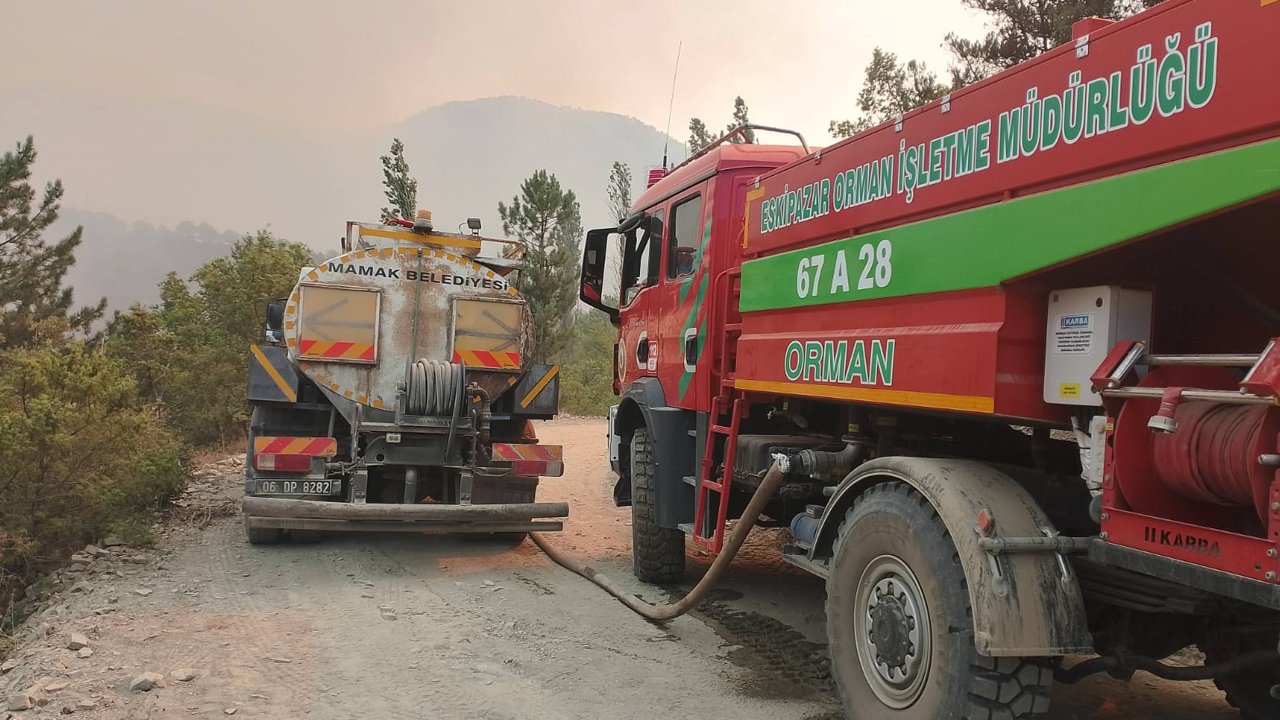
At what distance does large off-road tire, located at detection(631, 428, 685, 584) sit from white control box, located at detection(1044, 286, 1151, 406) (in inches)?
134

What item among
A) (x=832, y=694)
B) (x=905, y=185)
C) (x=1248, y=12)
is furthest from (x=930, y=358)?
(x=832, y=694)

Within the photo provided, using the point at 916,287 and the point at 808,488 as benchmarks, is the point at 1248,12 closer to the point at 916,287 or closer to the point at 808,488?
the point at 916,287

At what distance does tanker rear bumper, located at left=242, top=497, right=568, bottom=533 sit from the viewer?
20.1 ft

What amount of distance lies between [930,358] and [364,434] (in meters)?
4.83

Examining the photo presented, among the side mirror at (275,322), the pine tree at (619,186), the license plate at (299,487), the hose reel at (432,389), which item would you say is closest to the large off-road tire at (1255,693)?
the hose reel at (432,389)

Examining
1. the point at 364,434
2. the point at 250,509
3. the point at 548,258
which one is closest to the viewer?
the point at 250,509

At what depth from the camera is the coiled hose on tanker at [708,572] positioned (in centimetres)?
434

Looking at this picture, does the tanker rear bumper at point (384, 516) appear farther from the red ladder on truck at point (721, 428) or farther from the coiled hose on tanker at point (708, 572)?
the red ladder on truck at point (721, 428)

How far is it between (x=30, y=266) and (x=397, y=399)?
21.5 meters

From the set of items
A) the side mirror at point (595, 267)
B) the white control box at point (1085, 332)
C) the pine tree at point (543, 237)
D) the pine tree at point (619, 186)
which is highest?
the pine tree at point (619, 186)

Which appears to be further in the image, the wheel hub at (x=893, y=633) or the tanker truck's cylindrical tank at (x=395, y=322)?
the tanker truck's cylindrical tank at (x=395, y=322)

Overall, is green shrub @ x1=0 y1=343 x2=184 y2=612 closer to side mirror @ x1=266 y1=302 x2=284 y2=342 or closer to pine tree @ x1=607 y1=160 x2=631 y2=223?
side mirror @ x1=266 y1=302 x2=284 y2=342

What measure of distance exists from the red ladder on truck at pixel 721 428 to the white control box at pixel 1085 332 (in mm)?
2248

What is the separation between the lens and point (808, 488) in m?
4.61
